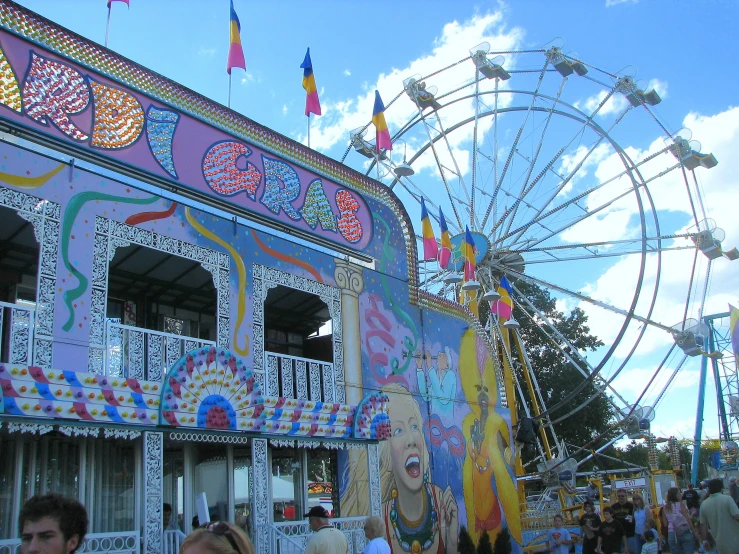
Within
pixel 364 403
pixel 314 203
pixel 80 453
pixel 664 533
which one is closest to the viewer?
pixel 80 453

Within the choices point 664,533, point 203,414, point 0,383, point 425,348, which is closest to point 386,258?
point 425,348

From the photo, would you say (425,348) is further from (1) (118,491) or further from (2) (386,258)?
(1) (118,491)

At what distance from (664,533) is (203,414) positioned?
6.78 m

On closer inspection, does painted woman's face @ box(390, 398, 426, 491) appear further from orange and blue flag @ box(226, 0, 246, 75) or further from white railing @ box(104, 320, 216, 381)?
orange and blue flag @ box(226, 0, 246, 75)

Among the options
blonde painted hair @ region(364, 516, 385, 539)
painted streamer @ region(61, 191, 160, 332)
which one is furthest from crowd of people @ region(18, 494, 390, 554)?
painted streamer @ region(61, 191, 160, 332)

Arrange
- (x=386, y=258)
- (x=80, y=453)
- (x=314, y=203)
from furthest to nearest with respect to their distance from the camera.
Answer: (x=386, y=258), (x=314, y=203), (x=80, y=453)

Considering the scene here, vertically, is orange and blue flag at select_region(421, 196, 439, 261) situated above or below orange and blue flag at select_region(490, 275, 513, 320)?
above

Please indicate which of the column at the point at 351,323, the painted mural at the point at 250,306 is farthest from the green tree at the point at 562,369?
the column at the point at 351,323

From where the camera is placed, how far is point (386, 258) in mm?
15141

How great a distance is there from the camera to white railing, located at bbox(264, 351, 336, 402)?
1173 centimetres

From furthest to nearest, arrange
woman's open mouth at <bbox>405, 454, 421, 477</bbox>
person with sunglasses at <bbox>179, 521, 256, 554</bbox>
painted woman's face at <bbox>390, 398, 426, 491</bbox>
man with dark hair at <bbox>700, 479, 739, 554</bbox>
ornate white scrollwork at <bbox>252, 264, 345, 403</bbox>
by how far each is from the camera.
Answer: woman's open mouth at <bbox>405, 454, 421, 477</bbox>
painted woman's face at <bbox>390, 398, 426, 491</bbox>
ornate white scrollwork at <bbox>252, 264, 345, 403</bbox>
man with dark hair at <bbox>700, 479, 739, 554</bbox>
person with sunglasses at <bbox>179, 521, 256, 554</bbox>

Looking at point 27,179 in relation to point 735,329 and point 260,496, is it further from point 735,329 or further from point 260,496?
point 735,329

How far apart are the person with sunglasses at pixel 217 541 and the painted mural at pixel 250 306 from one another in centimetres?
609

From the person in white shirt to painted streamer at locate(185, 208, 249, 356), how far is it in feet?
14.9
